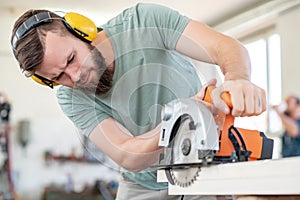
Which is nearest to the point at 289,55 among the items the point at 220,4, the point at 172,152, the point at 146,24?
the point at 220,4

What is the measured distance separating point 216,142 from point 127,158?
1.23 feet

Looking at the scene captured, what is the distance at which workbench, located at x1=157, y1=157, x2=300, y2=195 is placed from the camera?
0.62m

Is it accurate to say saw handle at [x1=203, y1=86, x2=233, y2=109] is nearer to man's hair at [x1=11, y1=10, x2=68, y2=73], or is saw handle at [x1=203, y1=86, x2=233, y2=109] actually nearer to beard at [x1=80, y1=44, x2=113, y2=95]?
beard at [x1=80, y1=44, x2=113, y2=95]

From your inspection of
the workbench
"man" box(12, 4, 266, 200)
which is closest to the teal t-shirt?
"man" box(12, 4, 266, 200)

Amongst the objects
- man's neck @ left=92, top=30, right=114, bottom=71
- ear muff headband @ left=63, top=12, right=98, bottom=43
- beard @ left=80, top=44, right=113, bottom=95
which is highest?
ear muff headband @ left=63, top=12, right=98, bottom=43

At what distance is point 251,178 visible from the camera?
2.23ft

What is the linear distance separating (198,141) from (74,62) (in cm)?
55

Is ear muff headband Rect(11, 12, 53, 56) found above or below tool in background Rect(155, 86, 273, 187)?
above

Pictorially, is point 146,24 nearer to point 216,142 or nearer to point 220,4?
point 216,142

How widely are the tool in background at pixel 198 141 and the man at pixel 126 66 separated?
0.61 feet

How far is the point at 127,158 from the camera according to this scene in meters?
1.13

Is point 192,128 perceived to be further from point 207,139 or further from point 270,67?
point 270,67

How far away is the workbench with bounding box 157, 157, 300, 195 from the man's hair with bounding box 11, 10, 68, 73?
0.59 meters

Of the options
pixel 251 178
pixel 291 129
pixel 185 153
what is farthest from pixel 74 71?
pixel 291 129
